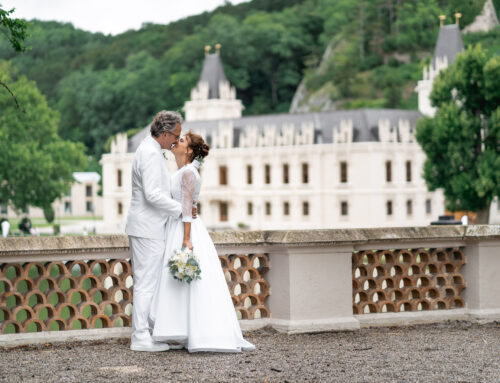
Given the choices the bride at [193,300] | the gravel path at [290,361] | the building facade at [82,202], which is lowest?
the gravel path at [290,361]

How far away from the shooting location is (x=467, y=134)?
155 ft

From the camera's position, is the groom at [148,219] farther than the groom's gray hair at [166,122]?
No

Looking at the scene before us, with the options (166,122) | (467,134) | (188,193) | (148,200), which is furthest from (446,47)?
(148,200)

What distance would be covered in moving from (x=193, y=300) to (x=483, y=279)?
3.16 meters

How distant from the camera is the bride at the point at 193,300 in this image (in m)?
6.85

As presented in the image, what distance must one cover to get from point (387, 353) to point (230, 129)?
234 ft

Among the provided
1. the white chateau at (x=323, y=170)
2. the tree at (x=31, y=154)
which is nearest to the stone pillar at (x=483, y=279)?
the tree at (x=31, y=154)

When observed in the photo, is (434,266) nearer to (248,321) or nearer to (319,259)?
(319,259)

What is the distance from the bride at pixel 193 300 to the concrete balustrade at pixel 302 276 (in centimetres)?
65

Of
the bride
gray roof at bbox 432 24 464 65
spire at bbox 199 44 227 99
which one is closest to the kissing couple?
the bride

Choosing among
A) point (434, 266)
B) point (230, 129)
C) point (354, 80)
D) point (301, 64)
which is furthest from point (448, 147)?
point (301, 64)

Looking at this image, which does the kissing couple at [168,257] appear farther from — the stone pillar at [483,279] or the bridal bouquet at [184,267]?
the stone pillar at [483,279]

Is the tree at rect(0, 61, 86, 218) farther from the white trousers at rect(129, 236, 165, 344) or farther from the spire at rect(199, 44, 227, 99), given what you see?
the white trousers at rect(129, 236, 165, 344)

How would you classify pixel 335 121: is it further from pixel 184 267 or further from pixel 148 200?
pixel 184 267
